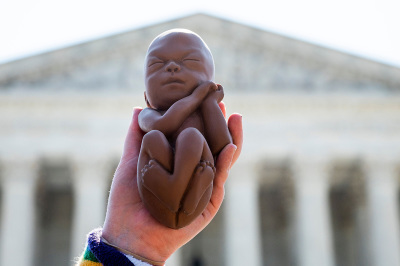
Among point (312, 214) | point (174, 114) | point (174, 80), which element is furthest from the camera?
point (312, 214)

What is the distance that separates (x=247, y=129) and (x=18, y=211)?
12754 millimetres

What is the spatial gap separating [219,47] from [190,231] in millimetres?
28585

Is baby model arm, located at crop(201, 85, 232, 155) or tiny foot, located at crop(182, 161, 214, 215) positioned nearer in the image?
tiny foot, located at crop(182, 161, 214, 215)

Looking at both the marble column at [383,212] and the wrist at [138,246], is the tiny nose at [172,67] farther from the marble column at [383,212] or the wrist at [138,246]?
the marble column at [383,212]

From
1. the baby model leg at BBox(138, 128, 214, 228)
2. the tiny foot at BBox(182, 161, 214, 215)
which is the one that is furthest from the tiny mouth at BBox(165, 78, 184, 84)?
the tiny foot at BBox(182, 161, 214, 215)

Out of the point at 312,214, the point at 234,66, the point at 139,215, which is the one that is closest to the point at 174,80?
the point at 139,215

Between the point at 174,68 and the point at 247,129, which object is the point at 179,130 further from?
the point at 247,129

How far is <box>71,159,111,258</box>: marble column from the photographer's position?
27.7m

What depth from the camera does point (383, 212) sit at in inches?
1122

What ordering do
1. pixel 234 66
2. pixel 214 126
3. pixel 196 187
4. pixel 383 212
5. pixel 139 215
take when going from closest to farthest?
pixel 196 187
pixel 139 215
pixel 214 126
pixel 383 212
pixel 234 66

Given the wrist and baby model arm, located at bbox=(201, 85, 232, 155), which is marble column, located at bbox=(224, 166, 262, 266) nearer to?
baby model arm, located at bbox=(201, 85, 232, 155)

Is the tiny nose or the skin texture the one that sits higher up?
the tiny nose

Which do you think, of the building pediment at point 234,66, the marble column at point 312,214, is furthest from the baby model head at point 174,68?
the building pediment at point 234,66

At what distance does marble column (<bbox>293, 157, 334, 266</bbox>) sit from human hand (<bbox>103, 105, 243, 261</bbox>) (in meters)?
25.3
